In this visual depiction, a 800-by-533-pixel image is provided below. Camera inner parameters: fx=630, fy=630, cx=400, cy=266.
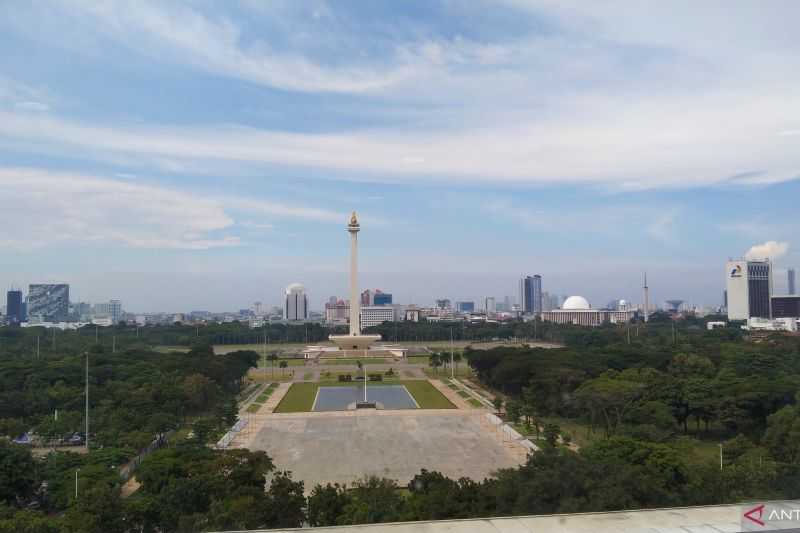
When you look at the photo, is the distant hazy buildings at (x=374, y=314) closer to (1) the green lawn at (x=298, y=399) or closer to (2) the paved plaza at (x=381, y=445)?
(1) the green lawn at (x=298, y=399)

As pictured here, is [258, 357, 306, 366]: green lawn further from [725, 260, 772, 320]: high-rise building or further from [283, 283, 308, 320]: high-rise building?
[283, 283, 308, 320]: high-rise building

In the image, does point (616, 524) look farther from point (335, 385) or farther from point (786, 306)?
point (786, 306)

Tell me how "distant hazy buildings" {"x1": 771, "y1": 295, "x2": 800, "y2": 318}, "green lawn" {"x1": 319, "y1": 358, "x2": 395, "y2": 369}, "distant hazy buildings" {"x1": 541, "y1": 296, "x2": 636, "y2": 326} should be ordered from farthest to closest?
"distant hazy buildings" {"x1": 541, "y1": 296, "x2": 636, "y2": 326} < "distant hazy buildings" {"x1": 771, "y1": 295, "x2": 800, "y2": 318} < "green lawn" {"x1": 319, "y1": 358, "x2": 395, "y2": 369}

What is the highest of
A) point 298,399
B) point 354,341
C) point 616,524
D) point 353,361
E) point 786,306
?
point 786,306

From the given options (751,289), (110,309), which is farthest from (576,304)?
(110,309)

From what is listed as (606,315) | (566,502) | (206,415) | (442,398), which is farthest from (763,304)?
(566,502)

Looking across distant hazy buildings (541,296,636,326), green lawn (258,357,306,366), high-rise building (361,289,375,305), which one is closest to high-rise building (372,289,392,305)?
high-rise building (361,289,375,305)

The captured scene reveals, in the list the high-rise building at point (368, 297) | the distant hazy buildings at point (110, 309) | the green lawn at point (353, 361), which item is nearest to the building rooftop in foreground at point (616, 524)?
the green lawn at point (353, 361)

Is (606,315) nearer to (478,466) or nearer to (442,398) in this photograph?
(442,398)

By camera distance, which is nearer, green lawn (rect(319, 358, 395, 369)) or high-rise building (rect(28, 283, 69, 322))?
green lawn (rect(319, 358, 395, 369))
